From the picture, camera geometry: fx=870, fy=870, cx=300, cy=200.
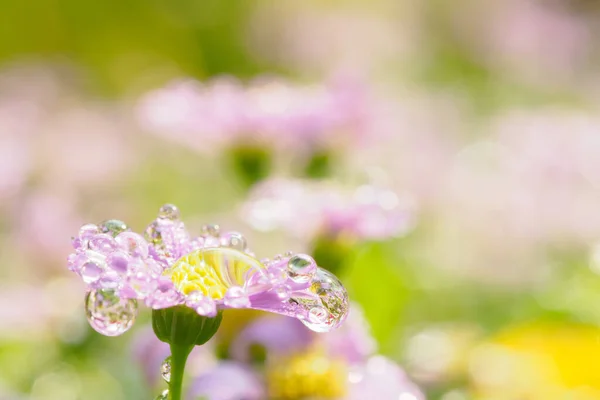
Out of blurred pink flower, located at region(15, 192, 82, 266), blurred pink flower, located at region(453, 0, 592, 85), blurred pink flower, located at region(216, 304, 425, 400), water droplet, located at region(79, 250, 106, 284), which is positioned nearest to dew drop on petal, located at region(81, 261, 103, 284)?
water droplet, located at region(79, 250, 106, 284)

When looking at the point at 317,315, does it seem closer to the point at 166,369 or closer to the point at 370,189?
the point at 166,369

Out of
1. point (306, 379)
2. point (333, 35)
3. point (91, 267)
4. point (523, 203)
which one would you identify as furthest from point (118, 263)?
point (333, 35)

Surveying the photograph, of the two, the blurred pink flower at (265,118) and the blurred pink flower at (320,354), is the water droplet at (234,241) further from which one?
the blurred pink flower at (265,118)

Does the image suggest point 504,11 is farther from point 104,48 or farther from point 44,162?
point 44,162

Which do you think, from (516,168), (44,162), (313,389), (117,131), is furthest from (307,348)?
(117,131)

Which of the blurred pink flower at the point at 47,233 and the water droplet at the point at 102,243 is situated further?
the blurred pink flower at the point at 47,233

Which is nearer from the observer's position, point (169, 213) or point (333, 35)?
point (169, 213)

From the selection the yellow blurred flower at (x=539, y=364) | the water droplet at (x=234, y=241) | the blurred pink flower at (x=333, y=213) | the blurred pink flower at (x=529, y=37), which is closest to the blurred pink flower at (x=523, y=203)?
the yellow blurred flower at (x=539, y=364)
